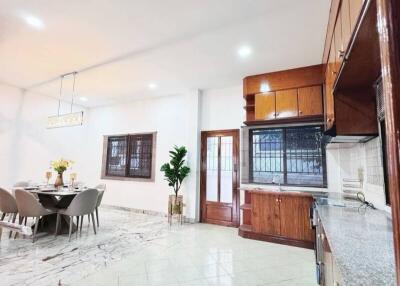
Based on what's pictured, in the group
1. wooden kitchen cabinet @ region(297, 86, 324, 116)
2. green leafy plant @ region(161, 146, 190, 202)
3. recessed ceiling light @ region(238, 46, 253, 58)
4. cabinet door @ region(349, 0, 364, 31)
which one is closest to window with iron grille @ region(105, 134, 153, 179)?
green leafy plant @ region(161, 146, 190, 202)

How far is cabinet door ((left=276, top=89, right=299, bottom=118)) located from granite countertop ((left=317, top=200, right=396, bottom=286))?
2.47m

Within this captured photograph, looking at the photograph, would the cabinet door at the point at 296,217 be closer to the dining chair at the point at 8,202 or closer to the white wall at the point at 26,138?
the dining chair at the point at 8,202

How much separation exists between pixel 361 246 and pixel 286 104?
11.1 ft

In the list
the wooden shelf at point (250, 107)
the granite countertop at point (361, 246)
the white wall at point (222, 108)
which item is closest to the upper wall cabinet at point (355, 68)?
the granite countertop at point (361, 246)

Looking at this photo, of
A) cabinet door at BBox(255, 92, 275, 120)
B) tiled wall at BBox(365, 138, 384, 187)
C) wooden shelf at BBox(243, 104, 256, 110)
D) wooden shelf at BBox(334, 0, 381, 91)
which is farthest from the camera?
wooden shelf at BBox(243, 104, 256, 110)

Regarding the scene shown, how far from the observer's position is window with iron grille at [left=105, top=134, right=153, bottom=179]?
20.9 ft

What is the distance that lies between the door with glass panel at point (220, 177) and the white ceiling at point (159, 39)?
135 cm

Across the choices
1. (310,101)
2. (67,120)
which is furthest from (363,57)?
(67,120)

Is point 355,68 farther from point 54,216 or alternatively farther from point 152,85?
point 54,216

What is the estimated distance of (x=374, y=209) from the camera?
2.21 meters

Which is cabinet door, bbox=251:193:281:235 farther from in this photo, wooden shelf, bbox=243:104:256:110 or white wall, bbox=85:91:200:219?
wooden shelf, bbox=243:104:256:110

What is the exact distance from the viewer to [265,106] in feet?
14.4

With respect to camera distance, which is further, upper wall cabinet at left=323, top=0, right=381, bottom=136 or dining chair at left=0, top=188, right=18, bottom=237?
dining chair at left=0, top=188, right=18, bottom=237

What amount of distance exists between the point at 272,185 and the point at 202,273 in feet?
7.76
